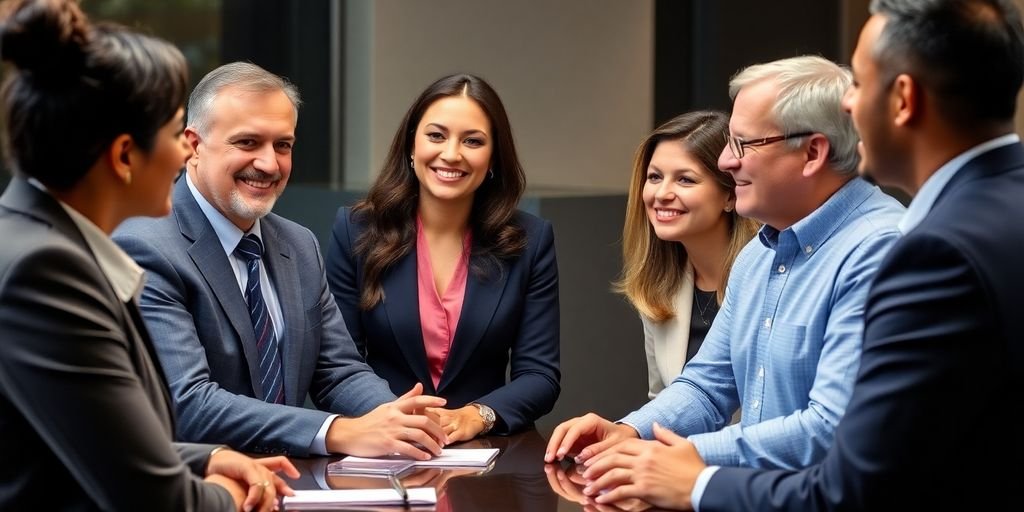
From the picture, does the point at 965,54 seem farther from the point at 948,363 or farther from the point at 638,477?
the point at 638,477

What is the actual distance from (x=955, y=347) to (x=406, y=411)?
1313 mm

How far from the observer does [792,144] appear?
256 centimetres

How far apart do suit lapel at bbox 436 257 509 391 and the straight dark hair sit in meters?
1.85

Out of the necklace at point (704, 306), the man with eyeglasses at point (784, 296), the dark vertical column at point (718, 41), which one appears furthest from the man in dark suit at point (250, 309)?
the dark vertical column at point (718, 41)

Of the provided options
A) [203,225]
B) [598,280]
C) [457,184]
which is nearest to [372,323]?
[457,184]

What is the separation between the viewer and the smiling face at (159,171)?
5.94 feet

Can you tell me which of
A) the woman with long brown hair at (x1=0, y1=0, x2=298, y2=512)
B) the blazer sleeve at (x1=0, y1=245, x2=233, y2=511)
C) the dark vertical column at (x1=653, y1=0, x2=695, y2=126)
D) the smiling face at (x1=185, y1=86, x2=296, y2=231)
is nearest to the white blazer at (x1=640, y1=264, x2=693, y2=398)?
the smiling face at (x1=185, y1=86, x2=296, y2=231)

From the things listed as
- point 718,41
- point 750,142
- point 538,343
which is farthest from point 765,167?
point 718,41

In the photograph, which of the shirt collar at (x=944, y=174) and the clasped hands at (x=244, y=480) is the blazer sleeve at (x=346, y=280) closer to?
the clasped hands at (x=244, y=480)

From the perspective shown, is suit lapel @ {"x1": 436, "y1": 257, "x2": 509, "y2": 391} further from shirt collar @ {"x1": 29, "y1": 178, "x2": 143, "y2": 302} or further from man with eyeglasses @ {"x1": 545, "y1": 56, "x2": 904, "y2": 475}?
shirt collar @ {"x1": 29, "y1": 178, "x2": 143, "y2": 302}

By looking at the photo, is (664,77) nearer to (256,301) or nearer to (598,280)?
(598,280)

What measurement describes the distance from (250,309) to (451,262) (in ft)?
2.73

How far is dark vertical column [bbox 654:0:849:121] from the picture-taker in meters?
7.03

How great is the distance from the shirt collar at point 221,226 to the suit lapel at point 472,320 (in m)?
0.76
